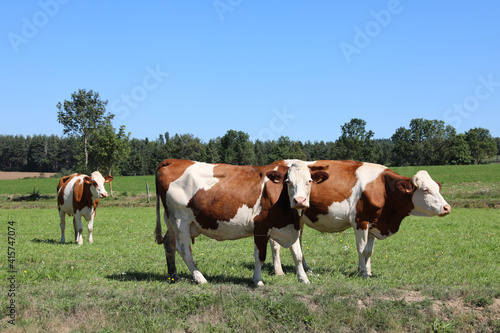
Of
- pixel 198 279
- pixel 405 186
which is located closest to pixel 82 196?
pixel 198 279

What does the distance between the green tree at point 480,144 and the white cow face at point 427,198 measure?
115543mm

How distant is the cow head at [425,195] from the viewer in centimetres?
970

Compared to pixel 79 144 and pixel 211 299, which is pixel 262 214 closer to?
pixel 211 299

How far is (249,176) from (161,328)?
350cm

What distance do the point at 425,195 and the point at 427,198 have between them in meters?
0.08

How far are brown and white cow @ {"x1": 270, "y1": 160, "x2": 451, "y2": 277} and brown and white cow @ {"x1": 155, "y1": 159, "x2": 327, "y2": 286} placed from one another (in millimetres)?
964

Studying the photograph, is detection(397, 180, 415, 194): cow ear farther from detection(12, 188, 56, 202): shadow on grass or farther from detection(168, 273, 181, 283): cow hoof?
detection(12, 188, 56, 202): shadow on grass

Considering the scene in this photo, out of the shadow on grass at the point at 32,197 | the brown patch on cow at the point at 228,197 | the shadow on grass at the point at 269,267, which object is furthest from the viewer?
the shadow on grass at the point at 32,197

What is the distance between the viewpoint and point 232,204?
8.70 meters

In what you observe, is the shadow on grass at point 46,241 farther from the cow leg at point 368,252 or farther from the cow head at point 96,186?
the cow leg at point 368,252

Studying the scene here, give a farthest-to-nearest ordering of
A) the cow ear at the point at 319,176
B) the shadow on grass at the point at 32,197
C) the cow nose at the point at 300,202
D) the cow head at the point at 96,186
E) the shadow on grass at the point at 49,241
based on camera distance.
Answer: the shadow on grass at the point at 32,197
the cow head at the point at 96,186
the shadow on grass at the point at 49,241
the cow ear at the point at 319,176
the cow nose at the point at 300,202

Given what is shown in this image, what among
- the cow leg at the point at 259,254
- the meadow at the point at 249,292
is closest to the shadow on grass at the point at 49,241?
the meadow at the point at 249,292

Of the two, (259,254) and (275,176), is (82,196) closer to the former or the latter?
(259,254)

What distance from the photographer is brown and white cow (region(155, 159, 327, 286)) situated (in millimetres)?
8586
